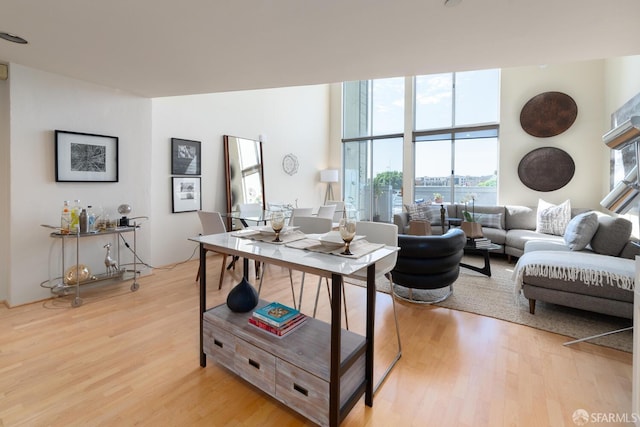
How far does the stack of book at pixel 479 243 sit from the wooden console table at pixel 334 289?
8.50ft

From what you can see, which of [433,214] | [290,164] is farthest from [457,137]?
[290,164]

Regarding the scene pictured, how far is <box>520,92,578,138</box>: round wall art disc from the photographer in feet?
16.1

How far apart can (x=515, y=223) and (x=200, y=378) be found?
5168mm

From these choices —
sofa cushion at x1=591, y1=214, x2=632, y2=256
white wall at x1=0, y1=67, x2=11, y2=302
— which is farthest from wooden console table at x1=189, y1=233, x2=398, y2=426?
sofa cushion at x1=591, y1=214, x2=632, y2=256

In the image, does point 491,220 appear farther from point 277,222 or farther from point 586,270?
point 277,222

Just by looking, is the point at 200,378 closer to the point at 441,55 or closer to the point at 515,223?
the point at 441,55

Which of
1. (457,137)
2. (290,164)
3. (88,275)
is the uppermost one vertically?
(457,137)

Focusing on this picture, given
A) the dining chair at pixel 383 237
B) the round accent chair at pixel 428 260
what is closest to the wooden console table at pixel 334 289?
the dining chair at pixel 383 237

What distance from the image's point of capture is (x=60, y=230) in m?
2.86

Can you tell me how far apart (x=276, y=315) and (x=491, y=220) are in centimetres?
460

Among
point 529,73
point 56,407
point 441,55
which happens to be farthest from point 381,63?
point 529,73

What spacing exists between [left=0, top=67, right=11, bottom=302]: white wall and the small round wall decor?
12.8 ft

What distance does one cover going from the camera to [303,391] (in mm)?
1396

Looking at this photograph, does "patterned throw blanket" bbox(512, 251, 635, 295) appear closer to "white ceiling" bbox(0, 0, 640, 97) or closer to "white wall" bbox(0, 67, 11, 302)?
"white ceiling" bbox(0, 0, 640, 97)
